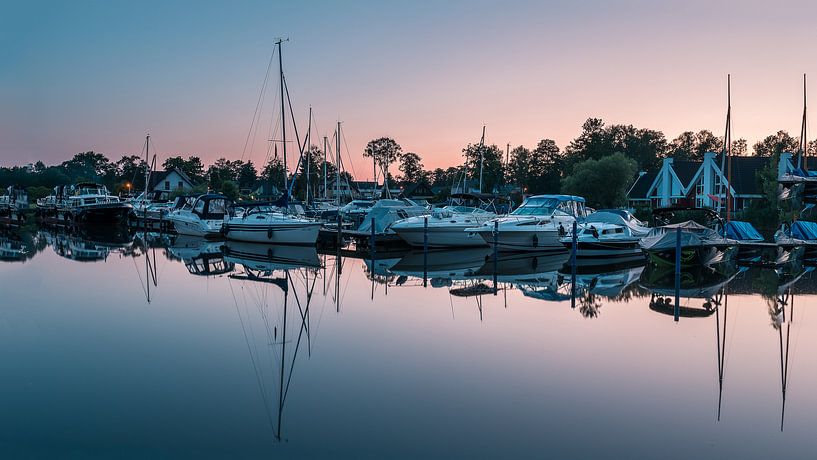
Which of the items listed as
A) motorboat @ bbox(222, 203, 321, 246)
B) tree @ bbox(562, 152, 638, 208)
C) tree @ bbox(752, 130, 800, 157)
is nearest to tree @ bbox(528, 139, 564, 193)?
tree @ bbox(562, 152, 638, 208)

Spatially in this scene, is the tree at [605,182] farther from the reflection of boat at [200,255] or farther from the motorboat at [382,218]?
the reflection of boat at [200,255]

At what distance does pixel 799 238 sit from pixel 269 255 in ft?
77.6

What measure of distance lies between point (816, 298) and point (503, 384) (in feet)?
40.7

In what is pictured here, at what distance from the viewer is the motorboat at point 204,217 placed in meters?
35.8

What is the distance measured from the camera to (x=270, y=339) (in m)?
11.5

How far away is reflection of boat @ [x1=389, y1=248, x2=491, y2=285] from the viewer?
21078 mm

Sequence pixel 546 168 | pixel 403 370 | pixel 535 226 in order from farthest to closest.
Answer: pixel 546 168 < pixel 535 226 < pixel 403 370

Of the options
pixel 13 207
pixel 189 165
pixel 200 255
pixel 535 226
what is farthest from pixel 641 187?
pixel 189 165

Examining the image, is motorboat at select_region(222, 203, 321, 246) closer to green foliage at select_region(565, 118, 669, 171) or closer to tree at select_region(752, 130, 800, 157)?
green foliage at select_region(565, 118, 669, 171)

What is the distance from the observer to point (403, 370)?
9.48m

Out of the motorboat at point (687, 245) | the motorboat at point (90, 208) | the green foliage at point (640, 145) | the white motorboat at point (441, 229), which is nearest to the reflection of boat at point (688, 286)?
the motorboat at point (687, 245)

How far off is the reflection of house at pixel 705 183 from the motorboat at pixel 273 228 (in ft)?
102

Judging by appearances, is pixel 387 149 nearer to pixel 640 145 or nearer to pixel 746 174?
pixel 640 145

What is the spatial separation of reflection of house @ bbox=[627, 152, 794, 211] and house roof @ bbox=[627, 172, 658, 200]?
207cm
